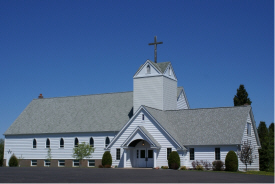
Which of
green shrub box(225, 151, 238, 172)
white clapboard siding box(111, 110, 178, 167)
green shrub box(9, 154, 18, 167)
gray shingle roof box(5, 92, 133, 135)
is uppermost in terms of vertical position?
gray shingle roof box(5, 92, 133, 135)

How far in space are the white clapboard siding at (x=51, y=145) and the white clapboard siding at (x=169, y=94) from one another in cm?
800

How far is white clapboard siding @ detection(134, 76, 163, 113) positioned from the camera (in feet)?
174

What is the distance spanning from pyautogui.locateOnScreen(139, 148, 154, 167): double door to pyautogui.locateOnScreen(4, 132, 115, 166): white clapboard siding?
6.56 metres

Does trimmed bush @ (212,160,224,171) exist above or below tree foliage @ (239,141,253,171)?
below

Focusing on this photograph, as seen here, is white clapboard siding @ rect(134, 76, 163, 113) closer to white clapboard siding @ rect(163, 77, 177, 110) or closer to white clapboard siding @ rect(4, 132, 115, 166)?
white clapboard siding @ rect(163, 77, 177, 110)

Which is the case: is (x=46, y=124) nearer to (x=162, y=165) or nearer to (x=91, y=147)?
(x=91, y=147)

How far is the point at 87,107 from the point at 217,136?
22.1m

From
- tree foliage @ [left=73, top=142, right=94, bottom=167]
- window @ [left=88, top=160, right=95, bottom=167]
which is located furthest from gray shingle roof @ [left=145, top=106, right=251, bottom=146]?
window @ [left=88, top=160, right=95, bottom=167]

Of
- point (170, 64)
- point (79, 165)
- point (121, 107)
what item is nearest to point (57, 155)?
point (79, 165)

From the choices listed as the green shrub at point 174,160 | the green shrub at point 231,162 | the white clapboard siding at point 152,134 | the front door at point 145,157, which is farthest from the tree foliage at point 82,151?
the green shrub at point 231,162

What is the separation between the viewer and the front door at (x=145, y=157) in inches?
1905

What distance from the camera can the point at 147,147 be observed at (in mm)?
48656

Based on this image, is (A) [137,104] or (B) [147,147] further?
(A) [137,104]

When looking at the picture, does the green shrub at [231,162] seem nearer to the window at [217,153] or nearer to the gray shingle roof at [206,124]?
the gray shingle roof at [206,124]
